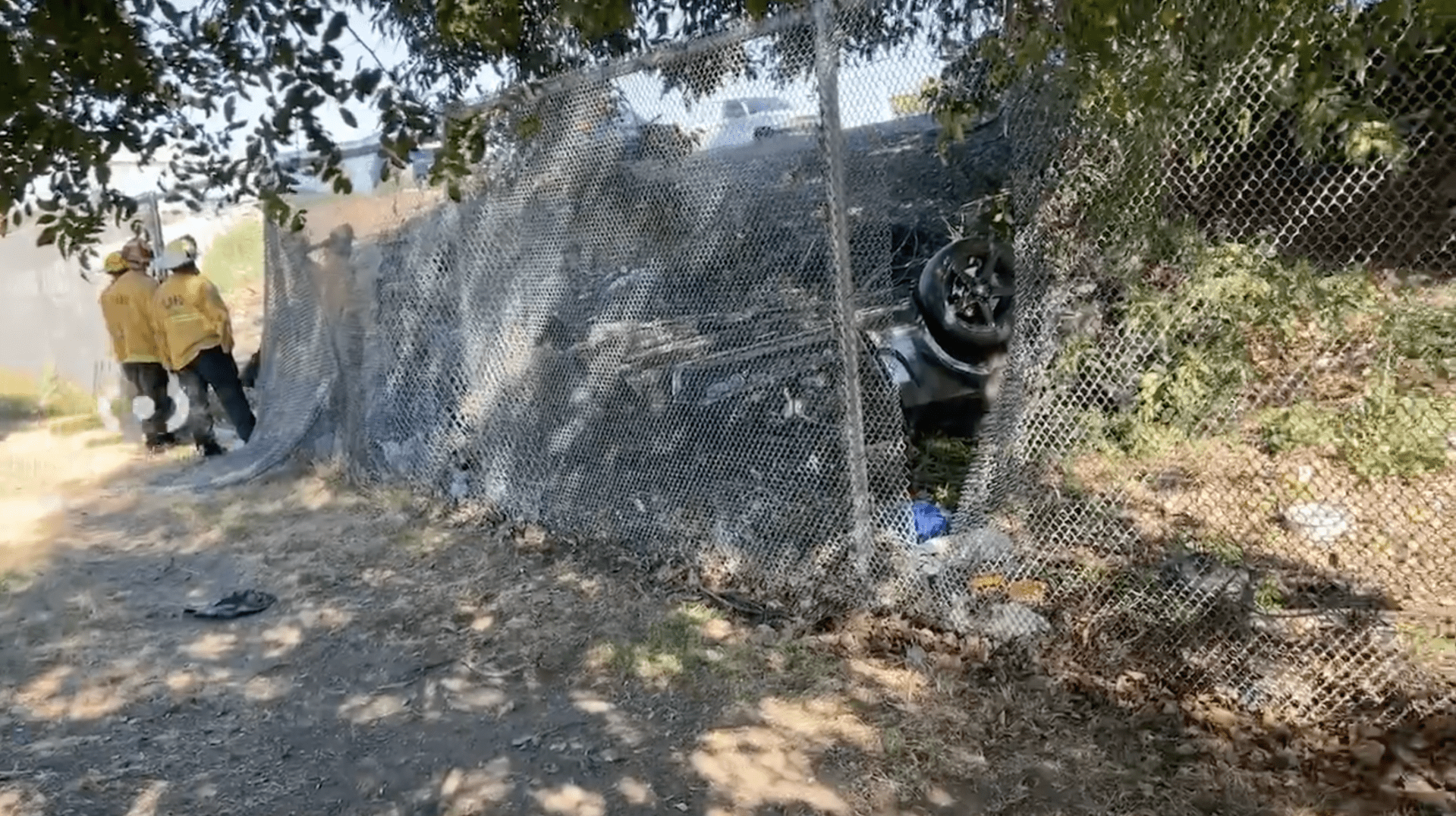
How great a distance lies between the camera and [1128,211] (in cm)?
328

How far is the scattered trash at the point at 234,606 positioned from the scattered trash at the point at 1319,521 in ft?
14.8

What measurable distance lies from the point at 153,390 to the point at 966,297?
22.5 ft

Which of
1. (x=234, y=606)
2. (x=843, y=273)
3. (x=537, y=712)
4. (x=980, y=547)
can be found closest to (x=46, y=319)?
(x=234, y=606)

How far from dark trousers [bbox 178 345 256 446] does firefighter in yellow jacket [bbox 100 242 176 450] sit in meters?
0.42

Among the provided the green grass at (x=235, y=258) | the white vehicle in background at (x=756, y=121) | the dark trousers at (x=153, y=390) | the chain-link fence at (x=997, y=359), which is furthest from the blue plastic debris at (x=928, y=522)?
the green grass at (x=235, y=258)

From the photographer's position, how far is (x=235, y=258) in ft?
60.7

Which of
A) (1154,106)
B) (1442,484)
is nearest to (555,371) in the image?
(1154,106)

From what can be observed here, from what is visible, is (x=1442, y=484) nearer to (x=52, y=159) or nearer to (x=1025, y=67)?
(x=1025, y=67)

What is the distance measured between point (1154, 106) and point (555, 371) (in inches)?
127

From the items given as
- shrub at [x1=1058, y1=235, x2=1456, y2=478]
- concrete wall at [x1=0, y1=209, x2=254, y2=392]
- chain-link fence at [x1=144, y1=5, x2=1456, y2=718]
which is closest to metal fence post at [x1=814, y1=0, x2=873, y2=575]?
chain-link fence at [x1=144, y1=5, x2=1456, y2=718]

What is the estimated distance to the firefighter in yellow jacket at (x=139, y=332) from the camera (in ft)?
27.9

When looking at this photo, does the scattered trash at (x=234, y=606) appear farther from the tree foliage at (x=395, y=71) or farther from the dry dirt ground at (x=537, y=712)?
the tree foliage at (x=395, y=71)

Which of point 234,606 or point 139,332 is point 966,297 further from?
point 139,332

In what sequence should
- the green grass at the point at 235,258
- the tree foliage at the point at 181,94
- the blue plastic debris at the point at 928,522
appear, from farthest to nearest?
the green grass at the point at 235,258
the blue plastic debris at the point at 928,522
the tree foliage at the point at 181,94
